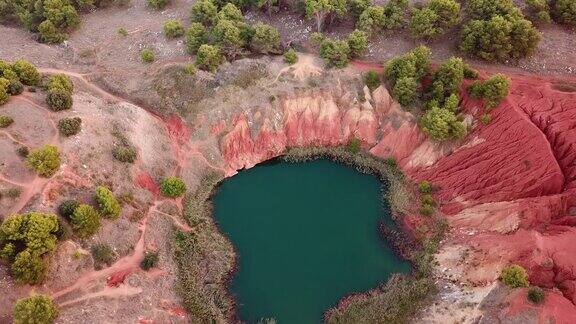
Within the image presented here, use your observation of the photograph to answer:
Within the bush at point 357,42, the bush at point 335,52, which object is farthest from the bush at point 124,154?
the bush at point 357,42

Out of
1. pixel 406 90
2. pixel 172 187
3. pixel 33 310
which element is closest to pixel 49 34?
pixel 172 187

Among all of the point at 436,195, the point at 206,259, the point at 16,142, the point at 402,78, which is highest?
the point at 402,78

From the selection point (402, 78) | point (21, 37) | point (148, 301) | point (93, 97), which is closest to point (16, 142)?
point (93, 97)

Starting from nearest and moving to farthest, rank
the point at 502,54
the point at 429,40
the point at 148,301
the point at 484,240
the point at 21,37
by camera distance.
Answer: the point at 148,301, the point at 484,240, the point at 502,54, the point at 429,40, the point at 21,37

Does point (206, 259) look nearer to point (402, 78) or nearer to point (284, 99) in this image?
point (284, 99)

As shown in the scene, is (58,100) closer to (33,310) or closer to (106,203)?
(106,203)
